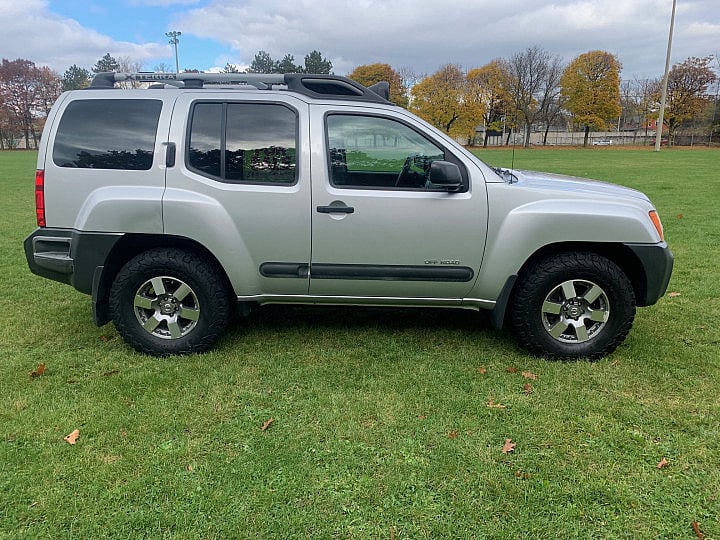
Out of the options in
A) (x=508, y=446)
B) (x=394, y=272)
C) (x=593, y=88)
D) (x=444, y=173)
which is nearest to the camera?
(x=508, y=446)

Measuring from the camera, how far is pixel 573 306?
393 centimetres

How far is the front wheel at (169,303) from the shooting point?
3.88 m

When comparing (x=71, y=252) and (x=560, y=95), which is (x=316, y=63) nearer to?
(x=560, y=95)

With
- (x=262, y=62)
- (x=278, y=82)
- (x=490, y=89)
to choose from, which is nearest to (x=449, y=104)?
(x=490, y=89)

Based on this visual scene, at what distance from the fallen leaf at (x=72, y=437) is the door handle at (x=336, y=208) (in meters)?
2.06

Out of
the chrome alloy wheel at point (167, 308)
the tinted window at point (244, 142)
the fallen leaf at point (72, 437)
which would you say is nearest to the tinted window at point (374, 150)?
the tinted window at point (244, 142)

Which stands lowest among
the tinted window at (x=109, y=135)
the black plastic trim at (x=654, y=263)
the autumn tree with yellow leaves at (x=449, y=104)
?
the black plastic trim at (x=654, y=263)

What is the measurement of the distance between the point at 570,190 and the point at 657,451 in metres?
1.86

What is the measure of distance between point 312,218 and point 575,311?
6.93ft

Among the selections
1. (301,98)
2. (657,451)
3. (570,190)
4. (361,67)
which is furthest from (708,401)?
(361,67)

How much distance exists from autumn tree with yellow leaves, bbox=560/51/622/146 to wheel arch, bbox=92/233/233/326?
6341 cm

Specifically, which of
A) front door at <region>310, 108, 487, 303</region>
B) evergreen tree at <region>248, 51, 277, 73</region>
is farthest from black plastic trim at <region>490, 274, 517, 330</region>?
evergreen tree at <region>248, 51, 277, 73</region>

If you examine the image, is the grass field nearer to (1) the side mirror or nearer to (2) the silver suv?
(2) the silver suv

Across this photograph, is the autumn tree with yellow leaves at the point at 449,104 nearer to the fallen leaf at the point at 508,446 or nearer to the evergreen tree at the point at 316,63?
the evergreen tree at the point at 316,63
